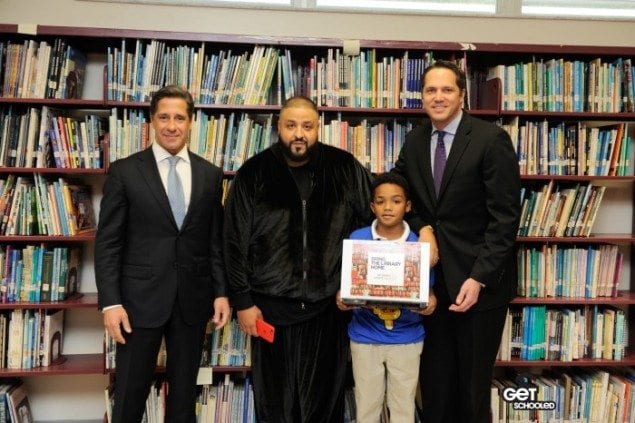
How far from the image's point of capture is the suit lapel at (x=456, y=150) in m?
2.04

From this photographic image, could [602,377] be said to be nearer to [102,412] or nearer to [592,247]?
[592,247]

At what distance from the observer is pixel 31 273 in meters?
2.62

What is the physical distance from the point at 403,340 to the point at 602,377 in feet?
5.03

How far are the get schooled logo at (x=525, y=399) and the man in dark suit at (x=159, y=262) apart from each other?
172 centimetres

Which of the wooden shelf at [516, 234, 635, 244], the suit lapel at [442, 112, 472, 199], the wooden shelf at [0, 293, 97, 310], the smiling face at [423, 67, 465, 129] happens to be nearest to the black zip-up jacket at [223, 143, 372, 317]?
the suit lapel at [442, 112, 472, 199]

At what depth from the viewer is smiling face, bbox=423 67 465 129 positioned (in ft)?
6.72

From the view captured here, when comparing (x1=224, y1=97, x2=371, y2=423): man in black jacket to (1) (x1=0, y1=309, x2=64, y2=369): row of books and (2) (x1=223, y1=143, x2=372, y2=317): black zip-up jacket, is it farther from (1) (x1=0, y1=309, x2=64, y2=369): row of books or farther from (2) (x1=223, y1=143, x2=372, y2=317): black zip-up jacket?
(1) (x1=0, y1=309, x2=64, y2=369): row of books

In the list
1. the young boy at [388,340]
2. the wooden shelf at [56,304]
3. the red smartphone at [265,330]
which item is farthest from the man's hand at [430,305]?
the wooden shelf at [56,304]

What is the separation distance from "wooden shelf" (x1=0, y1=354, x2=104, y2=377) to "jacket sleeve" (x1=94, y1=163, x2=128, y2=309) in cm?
83

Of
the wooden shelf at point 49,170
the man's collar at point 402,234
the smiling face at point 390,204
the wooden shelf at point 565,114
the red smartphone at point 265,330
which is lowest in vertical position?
the red smartphone at point 265,330

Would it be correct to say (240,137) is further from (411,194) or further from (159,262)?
(411,194)

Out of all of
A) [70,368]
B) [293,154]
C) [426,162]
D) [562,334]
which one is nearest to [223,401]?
[70,368]

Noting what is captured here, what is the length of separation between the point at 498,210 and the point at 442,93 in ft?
1.69

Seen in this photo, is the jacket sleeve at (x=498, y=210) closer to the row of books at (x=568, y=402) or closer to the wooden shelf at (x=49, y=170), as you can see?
the row of books at (x=568, y=402)
